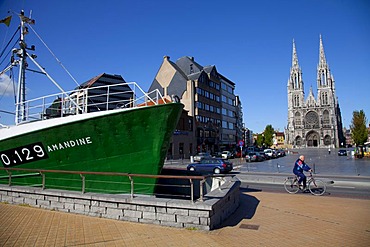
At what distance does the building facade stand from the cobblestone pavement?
37.0 metres

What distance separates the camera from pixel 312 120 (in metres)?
121

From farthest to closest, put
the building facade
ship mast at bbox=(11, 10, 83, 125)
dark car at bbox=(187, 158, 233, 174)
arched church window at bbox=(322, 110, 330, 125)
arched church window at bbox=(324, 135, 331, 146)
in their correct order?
arched church window at bbox=(322, 110, 330, 125)
arched church window at bbox=(324, 135, 331, 146)
the building facade
dark car at bbox=(187, 158, 233, 174)
ship mast at bbox=(11, 10, 83, 125)

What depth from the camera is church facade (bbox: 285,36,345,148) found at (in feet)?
384

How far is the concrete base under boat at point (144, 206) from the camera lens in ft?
19.2

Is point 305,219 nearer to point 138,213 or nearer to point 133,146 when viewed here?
point 138,213

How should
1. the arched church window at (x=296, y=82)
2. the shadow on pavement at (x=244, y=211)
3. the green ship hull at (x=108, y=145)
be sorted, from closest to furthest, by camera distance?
the shadow on pavement at (x=244, y=211) → the green ship hull at (x=108, y=145) → the arched church window at (x=296, y=82)

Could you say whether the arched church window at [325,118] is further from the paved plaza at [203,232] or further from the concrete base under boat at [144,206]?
the concrete base under boat at [144,206]

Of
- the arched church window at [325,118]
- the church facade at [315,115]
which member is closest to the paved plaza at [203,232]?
the church facade at [315,115]

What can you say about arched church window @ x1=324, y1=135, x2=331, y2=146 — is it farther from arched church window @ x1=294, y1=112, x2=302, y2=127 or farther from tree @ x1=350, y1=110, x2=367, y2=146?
tree @ x1=350, y1=110, x2=367, y2=146

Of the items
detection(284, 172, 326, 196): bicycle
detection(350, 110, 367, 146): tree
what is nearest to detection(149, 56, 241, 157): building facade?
detection(350, 110, 367, 146): tree

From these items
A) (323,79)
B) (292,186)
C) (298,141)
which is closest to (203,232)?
(292,186)

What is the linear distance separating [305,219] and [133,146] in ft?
18.4

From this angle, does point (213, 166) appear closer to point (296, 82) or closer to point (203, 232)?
point (203, 232)

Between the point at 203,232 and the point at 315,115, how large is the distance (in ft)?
429
